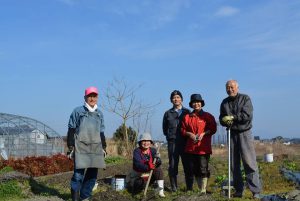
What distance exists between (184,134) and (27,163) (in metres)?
8.38

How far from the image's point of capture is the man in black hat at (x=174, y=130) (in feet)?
26.5

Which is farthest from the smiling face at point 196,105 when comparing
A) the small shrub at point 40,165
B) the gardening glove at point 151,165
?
the small shrub at point 40,165

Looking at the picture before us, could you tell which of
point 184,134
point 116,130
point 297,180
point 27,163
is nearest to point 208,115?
point 184,134

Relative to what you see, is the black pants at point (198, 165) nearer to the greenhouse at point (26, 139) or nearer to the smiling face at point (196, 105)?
the smiling face at point (196, 105)

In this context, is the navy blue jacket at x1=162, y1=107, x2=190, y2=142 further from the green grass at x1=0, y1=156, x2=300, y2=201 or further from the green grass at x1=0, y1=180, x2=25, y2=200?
the green grass at x1=0, y1=180, x2=25, y2=200

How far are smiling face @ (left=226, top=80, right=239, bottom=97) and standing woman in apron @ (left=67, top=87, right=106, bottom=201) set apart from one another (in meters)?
1.99

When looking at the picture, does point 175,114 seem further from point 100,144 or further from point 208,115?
point 100,144

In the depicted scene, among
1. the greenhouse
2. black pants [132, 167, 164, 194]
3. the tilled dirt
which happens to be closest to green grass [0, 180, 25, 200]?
the tilled dirt

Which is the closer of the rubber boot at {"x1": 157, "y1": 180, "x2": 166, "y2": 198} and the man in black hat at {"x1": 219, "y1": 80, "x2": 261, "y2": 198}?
the man in black hat at {"x1": 219, "y1": 80, "x2": 261, "y2": 198}

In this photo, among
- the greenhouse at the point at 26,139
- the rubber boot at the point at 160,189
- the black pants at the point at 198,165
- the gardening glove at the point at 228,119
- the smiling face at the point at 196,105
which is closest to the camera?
the gardening glove at the point at 228,119

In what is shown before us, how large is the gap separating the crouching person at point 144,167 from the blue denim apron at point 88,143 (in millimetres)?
829

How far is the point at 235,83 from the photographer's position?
23.9 feet

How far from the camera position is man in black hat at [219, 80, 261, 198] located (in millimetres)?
7125

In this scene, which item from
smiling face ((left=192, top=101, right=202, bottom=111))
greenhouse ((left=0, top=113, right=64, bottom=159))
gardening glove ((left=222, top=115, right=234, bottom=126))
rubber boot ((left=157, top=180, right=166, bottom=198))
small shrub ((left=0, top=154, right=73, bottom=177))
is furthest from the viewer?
greenhouse ((left=0, top=113, right=64, bottom=159))
